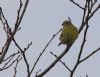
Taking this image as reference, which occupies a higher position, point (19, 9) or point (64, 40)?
point (19, 9)

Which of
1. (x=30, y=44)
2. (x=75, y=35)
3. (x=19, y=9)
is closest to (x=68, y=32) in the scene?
(x=75, y=35)

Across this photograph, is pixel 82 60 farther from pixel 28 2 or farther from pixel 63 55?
pixel 28 2

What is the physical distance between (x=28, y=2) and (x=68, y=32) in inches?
36.4

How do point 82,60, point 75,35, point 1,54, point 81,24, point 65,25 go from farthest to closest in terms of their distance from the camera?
point 65,25, point 75,35, point 1,54, point 81,24, point 82,60

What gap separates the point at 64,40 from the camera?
14.6ft

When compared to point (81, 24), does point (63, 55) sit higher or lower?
lower

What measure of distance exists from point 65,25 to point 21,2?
1264 millimetres

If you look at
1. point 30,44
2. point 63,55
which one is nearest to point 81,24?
point 63,55

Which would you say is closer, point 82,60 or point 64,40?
point 82,60

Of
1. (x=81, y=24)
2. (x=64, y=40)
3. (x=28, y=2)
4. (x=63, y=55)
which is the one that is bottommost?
(x=64, y=40)

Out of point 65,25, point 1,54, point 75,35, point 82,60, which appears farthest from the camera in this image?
point 65,25

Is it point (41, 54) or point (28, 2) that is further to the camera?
point (28, 2)

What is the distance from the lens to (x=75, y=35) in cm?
443

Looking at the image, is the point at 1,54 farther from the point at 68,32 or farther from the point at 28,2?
the point at 68,32
